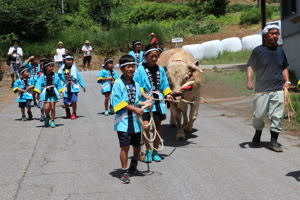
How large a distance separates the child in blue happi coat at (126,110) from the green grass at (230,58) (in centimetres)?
2008

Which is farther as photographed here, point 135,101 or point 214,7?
point 214,7

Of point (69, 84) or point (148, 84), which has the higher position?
point (148, 84)

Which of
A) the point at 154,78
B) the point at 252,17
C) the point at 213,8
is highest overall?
the point at 213,8

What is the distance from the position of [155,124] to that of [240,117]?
477 cm

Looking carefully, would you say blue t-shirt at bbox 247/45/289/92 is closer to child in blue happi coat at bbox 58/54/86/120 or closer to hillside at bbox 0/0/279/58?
child in blue happi coat at bbox 58/54/86/120

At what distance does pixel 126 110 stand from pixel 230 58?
70.7 feet

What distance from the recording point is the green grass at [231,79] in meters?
16.8

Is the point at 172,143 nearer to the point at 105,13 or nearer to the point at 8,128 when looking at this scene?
the point at 8,128

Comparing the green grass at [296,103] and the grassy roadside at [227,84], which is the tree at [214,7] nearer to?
the grassy roadside at [227,84]

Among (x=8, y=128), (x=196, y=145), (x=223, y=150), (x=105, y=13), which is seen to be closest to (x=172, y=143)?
(x=196, y=145)

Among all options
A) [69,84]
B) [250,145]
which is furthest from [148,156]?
[69,84]

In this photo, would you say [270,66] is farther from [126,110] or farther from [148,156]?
[126,110]

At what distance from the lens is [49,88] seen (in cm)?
1222

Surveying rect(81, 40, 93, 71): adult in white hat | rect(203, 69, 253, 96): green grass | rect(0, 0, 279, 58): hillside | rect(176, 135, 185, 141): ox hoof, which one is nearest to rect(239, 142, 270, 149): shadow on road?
rect(176, 135, 185, 141): ox hoof
